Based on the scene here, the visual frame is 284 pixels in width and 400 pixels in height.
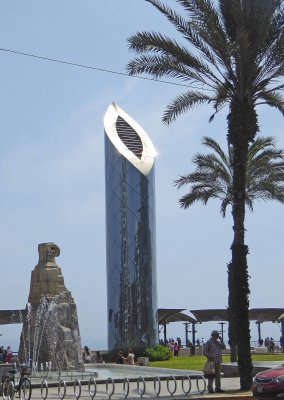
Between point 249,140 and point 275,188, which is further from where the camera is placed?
point 275,188

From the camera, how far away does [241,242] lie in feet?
70.7

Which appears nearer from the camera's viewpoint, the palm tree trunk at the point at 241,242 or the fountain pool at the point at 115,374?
the palm tree trunk at the point at 241,242

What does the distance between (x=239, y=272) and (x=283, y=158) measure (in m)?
16.5

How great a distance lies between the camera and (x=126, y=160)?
55.8 metres

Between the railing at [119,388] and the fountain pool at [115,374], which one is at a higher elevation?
the fountain pool at [115,374]

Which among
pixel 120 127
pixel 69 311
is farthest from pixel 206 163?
pixel 120 127

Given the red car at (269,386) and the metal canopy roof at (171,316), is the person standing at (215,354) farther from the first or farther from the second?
the metal canopy roof at (171,316)

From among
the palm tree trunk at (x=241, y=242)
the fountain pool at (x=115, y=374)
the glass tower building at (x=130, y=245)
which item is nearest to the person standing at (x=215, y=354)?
the palm tree trunk at (x=241, y=242)

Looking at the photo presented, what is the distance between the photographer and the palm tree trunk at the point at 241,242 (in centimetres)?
2095

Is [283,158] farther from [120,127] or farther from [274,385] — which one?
[120,127]

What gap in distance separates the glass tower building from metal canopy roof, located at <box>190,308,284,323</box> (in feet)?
15.0

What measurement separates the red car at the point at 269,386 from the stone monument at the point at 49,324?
1495cm

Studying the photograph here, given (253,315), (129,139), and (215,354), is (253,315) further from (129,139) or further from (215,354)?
(215,354)

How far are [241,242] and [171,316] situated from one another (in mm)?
41950
